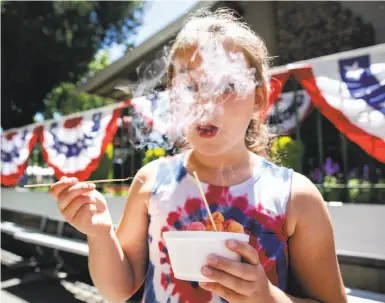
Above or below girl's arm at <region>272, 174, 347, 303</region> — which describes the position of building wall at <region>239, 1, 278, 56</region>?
above

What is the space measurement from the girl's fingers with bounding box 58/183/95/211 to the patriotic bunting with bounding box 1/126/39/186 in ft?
15.3

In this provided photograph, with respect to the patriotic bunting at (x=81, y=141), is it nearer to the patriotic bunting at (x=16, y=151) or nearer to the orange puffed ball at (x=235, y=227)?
the patriotic bunting at (x=16, y=151)

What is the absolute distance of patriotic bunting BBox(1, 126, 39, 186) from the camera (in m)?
5.46

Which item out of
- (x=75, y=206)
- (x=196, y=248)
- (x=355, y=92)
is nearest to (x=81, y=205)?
(x=75, y=206)

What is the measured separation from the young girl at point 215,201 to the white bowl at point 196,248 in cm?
18

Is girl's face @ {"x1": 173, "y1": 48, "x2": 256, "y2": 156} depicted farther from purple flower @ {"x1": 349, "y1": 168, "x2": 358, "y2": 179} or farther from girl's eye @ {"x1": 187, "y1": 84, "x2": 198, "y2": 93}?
purple flower @ {"x1": 349, "y1": 168, "x2": 358, "y2": 179}

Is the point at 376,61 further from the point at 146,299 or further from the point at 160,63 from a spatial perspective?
the point at 146,299

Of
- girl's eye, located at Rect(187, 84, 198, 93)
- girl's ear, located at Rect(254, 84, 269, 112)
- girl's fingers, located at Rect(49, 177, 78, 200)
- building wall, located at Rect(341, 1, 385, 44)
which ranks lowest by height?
girl's fingers, located at Rect(49, 177, 78, 200)

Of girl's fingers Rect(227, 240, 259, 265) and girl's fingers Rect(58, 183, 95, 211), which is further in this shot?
girl's fingers Rect(58, 183, 95, 211)

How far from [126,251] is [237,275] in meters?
0.45

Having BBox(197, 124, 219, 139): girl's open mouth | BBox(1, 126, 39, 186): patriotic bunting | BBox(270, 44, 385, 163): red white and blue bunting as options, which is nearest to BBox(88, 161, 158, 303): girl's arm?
BBox(197, 124, 219, 139): girl's open mouth

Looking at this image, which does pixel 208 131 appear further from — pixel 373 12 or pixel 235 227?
pixel 373 12

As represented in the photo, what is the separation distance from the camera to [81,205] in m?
0.97

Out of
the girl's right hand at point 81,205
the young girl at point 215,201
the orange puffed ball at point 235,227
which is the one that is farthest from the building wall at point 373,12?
the girl's right hand at point 81,205
